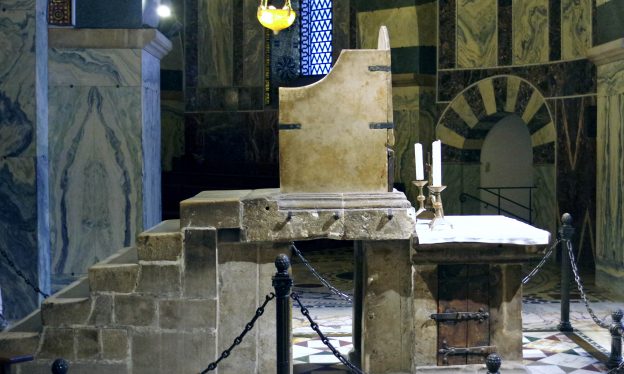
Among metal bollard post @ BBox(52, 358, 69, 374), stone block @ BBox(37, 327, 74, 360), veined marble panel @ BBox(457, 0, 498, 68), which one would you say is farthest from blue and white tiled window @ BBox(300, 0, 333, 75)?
metal bollard post @ BBox(52, 358, 69, 374)

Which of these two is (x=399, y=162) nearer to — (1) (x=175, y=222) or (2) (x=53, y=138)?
(2) (x=53, y=138)

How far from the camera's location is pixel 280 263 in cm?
551

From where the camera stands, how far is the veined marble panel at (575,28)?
515 inches

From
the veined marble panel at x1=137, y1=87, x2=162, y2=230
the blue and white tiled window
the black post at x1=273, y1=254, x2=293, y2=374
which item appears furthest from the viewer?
the blue and white tiled window

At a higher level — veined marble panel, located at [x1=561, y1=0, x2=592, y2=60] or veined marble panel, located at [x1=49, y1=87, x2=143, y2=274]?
veined marble panel, located at [x1=561, y1=0, x2=592, y2=60]

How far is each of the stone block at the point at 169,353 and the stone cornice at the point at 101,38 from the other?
15.0ft

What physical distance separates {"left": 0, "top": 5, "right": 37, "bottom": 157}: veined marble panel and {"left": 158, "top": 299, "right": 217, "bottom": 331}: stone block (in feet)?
11.0

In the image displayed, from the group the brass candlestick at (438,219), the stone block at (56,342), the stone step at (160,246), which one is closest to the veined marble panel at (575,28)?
the brass candlestick at (438,219)

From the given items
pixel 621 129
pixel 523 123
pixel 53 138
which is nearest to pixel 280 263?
pixel 53 138

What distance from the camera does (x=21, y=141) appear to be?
8844mm

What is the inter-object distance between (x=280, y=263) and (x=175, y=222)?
6.20 ft

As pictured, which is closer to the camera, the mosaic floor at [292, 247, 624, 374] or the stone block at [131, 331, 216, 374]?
the stone block at [131, 331, 216, 374]

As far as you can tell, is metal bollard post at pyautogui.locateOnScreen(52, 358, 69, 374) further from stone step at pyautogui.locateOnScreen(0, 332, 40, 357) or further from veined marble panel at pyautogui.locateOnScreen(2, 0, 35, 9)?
veined marble panel at pyautogui.locateOnScreen(2, 0, 35, 9)

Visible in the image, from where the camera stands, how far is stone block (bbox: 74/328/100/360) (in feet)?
20.4
